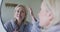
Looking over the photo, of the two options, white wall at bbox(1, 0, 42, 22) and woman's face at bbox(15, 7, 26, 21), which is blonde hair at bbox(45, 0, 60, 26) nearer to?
white wall at bbox(1, 0, 42, 22)

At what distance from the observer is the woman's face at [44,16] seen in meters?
1.26

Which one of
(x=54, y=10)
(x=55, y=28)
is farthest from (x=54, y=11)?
(x=55, y=28)

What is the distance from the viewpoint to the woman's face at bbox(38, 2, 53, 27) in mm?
1257

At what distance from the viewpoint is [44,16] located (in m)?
1.28

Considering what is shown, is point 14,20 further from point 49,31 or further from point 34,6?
point 49,31

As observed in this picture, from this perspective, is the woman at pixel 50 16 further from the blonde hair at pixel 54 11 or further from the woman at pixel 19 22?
the woman at pixel 19 22

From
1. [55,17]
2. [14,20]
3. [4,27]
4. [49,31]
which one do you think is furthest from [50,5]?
[4,27]

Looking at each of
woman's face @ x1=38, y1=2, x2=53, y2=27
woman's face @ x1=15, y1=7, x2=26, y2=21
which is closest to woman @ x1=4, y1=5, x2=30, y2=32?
woman's face @ x1=15, y1=7, x2=26, y2=21

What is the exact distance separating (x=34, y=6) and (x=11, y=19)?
24 centimetres

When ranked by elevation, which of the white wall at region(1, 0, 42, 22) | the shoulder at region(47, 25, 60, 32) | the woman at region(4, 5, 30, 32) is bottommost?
the shoulder at region(47, 25, 60, 32)

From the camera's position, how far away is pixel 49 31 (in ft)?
4.08

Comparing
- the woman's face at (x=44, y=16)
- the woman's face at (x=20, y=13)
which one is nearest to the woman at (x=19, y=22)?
the woman's face at (x=20, y=13)

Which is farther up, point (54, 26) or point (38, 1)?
point (38, 1)

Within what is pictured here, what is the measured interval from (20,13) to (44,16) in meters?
0.22
